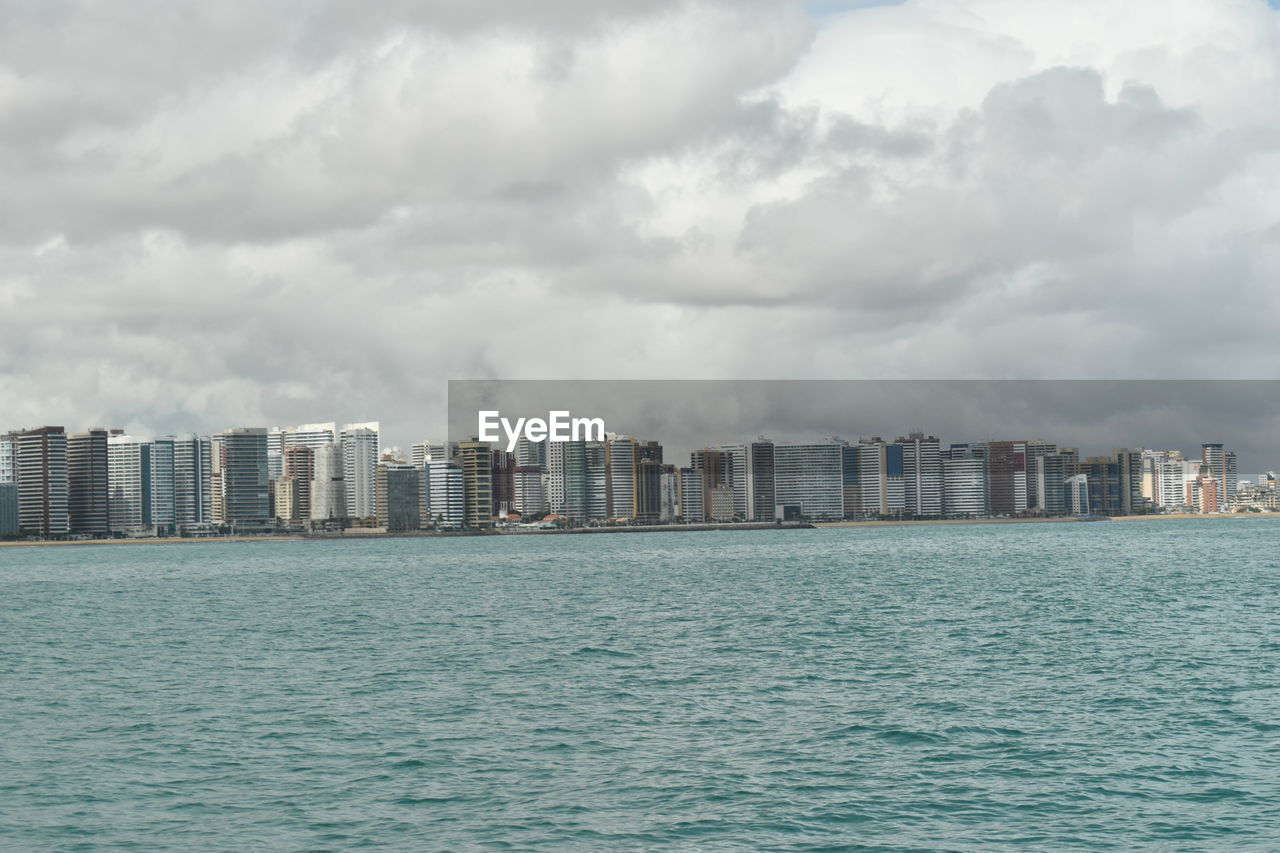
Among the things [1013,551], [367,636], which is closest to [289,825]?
[367,636]

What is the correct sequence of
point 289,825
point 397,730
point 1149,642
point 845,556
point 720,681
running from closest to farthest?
point 289,825
point 397,730
point 720,681
point 1149,642
point 845,556

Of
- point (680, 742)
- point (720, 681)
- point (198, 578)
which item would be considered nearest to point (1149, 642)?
point (720, 681)

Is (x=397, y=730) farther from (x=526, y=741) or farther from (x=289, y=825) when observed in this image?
(x=289, y=825)

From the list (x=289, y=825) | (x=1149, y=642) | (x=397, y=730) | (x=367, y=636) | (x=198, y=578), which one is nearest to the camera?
(x=289, y=825)

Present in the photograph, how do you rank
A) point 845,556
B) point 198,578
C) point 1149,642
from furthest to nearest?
point 845,556
point 198,578
point 1149,642

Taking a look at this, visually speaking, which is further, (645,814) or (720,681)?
(720,681)

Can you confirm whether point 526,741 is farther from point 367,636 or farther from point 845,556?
point 845,556
